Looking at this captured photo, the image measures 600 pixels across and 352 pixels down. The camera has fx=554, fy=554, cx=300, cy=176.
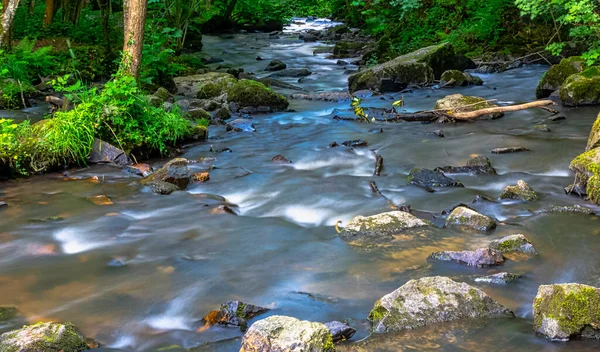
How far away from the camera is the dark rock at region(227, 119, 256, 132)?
1065cm

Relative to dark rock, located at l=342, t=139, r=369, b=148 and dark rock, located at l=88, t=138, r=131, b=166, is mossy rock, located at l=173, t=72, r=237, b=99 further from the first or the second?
dark rock, located at l=88, t=138, r=131, b=166

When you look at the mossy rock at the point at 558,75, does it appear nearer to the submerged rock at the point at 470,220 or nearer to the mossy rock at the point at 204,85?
the mossy rock at the point at 204,85

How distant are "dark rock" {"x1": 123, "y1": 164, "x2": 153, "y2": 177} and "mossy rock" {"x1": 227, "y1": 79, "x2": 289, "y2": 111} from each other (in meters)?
4.80

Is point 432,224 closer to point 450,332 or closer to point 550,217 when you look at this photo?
point 550,217

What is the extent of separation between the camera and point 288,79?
17.4 m

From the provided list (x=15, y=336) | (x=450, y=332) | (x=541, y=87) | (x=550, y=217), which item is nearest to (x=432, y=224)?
(x=550, y=217)

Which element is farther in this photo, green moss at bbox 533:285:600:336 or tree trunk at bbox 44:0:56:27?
tree trunk at bbox 44:0:56:27

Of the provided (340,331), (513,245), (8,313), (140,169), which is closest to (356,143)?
(140,169)

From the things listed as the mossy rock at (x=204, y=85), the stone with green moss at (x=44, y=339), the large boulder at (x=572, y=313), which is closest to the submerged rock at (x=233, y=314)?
the stone with green moss at (x=44, y=339)

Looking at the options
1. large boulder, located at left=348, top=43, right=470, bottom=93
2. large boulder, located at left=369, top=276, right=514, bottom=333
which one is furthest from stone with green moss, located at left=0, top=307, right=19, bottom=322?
large boulder, located at left=348, top=43, right=470, bottom=93

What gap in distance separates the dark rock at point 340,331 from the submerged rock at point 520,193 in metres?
3.43

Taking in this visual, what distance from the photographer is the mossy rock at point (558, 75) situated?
38.9ft

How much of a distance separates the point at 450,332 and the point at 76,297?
2.87m

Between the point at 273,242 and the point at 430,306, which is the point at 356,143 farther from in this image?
the point at 430,306
